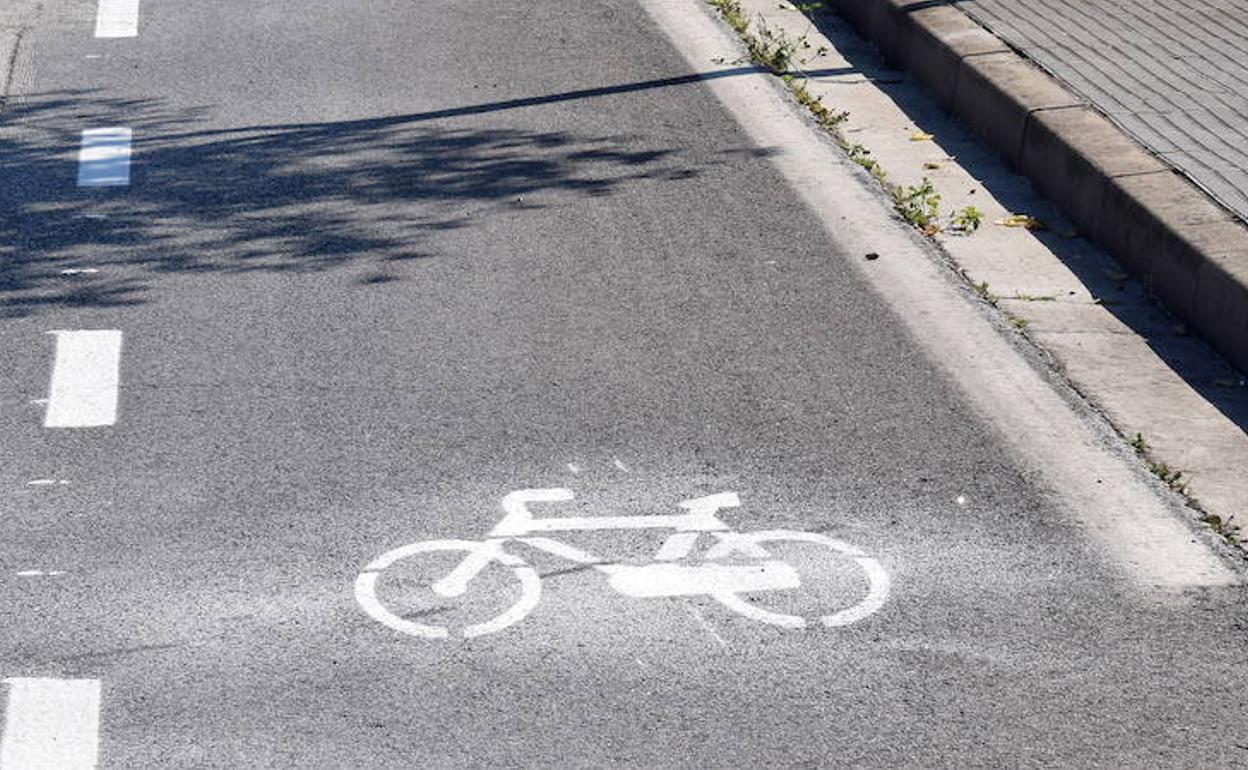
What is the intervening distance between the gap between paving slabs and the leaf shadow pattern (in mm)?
1238

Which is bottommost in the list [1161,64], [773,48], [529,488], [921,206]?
[773,48]

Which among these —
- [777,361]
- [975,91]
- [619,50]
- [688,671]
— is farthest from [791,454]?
[619,50]

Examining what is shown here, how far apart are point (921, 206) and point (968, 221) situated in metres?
0.29

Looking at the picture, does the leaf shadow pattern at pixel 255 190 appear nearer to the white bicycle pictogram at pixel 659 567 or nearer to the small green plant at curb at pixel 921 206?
the small green plant at curb at pixel 921 206

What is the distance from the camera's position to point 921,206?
9.00m

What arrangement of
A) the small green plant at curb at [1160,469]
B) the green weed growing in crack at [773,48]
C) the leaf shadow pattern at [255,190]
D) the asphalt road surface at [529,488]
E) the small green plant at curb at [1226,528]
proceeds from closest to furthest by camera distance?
1. the asphalt road surface at [529,488]
2. the small green plant at curb at [1226,528]
3. the small green plant at curb at [1160,469]
4. the leaf shadow pattern at [255,190]
5. the green weed growing in crack at [773,48]

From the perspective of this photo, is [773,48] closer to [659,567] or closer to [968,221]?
[968,221]

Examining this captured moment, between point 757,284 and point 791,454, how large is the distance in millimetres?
1707

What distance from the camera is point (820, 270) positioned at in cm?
820

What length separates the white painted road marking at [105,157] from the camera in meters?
9.36

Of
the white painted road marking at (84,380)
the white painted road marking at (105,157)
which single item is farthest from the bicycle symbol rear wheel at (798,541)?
the white painted road marking at (105,157)

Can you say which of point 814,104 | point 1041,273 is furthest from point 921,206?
point 814,104

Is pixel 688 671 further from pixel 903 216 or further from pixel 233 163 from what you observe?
pixel 233 163

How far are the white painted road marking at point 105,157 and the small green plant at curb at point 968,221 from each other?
3.90 metres
